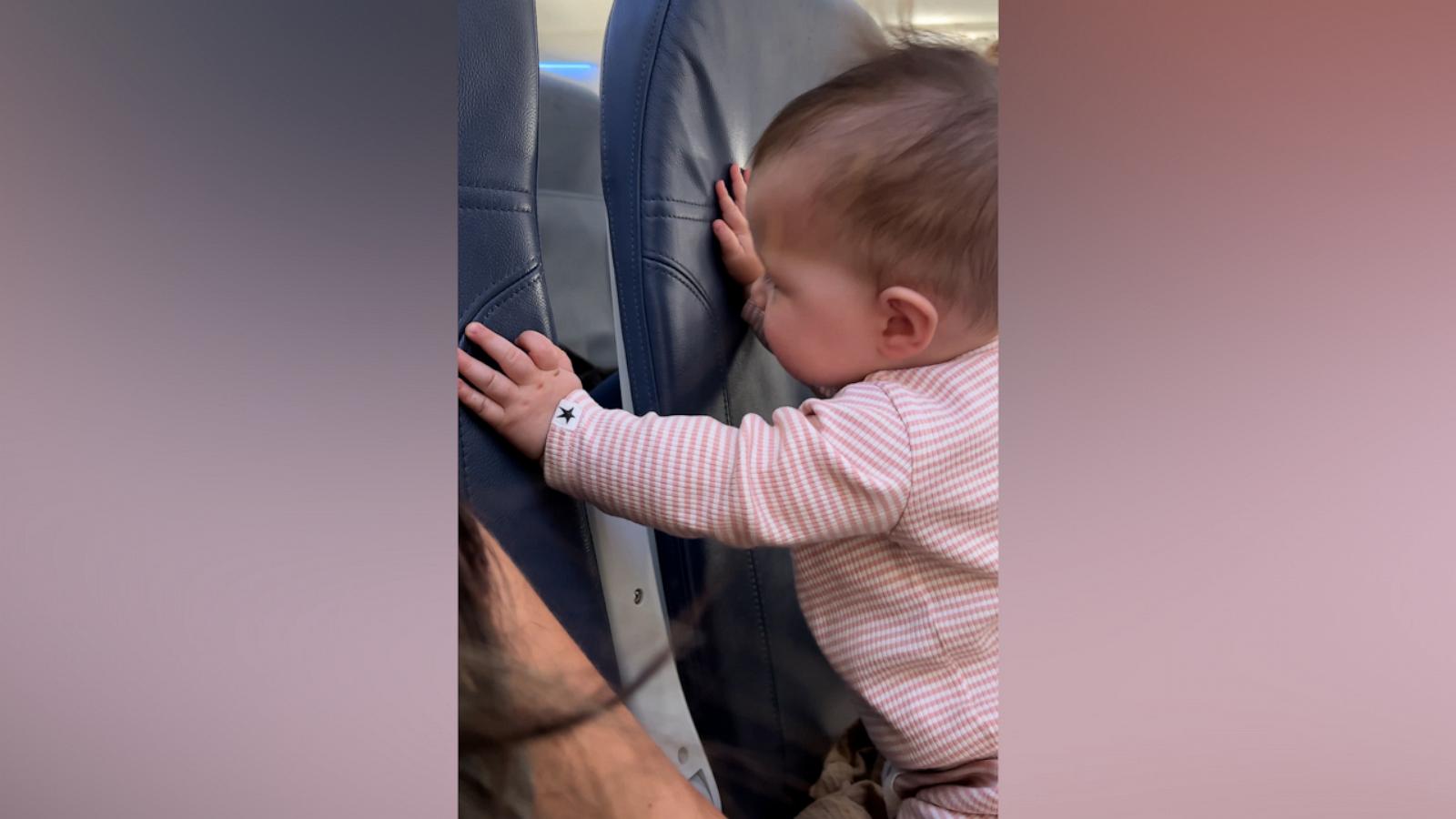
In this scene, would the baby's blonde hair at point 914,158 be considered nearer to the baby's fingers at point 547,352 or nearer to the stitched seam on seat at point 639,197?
the stitched seam on seat at point 639,197

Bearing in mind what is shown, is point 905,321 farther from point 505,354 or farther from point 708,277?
point 505,354

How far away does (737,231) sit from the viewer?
146cm

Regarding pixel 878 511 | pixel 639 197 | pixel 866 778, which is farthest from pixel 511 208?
pixel 866 778

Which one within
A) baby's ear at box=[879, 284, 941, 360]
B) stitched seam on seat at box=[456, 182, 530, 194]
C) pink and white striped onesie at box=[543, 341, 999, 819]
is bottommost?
pink and white striped onesie at box=[543, 341, 999, 819]

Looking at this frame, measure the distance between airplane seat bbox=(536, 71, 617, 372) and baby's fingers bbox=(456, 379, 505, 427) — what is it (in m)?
0.11

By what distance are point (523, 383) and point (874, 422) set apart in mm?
383

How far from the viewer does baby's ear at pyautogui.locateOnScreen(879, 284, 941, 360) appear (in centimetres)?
143

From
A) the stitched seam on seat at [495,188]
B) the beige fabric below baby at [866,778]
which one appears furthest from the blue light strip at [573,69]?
the beige fabric below baby at [866,778]

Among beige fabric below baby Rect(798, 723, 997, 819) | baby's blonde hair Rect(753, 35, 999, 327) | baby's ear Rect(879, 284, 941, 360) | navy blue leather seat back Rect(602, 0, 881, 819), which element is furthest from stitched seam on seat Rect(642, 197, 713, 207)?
beige fabric below baby Rect(798, 723, 997, 819)

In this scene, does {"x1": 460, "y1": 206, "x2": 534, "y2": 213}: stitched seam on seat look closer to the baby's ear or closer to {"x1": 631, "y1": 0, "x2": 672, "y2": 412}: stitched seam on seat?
{"x1": 631, "y1": 0, "x2": 672, "y2": 412}: stitched seam on seat
